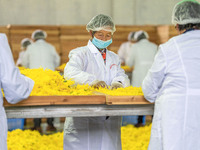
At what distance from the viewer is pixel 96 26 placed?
127 inches

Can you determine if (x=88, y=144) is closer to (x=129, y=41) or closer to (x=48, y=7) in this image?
(x=129, y=41)

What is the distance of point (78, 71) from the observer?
3.04 metres

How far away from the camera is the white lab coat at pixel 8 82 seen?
2.23 m

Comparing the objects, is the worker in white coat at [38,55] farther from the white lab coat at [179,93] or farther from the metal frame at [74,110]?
the white lab coat at [179,93]

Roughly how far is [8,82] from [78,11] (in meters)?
6.67

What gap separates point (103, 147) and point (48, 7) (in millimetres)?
6270

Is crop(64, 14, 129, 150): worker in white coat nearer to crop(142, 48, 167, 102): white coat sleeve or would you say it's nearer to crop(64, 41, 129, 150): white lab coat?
crop(64, 41, 129, 150): white lab coat

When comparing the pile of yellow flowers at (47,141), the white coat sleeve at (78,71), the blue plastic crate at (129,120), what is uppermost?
the white coat sleeve at (78,71)

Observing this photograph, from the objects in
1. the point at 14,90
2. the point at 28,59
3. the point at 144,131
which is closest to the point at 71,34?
the point at 28,59

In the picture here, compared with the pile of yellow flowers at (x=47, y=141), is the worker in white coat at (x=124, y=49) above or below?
above

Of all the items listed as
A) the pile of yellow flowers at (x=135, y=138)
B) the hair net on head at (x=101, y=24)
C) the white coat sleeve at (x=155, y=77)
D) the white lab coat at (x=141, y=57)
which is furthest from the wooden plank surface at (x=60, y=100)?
the white lab coat at (x=141, y=57)

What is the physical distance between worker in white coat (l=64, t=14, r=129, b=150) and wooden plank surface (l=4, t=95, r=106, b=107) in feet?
1.68

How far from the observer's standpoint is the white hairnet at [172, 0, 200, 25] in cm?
242

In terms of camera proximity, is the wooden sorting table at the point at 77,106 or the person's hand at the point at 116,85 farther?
the person's hand at the point at 116,85
